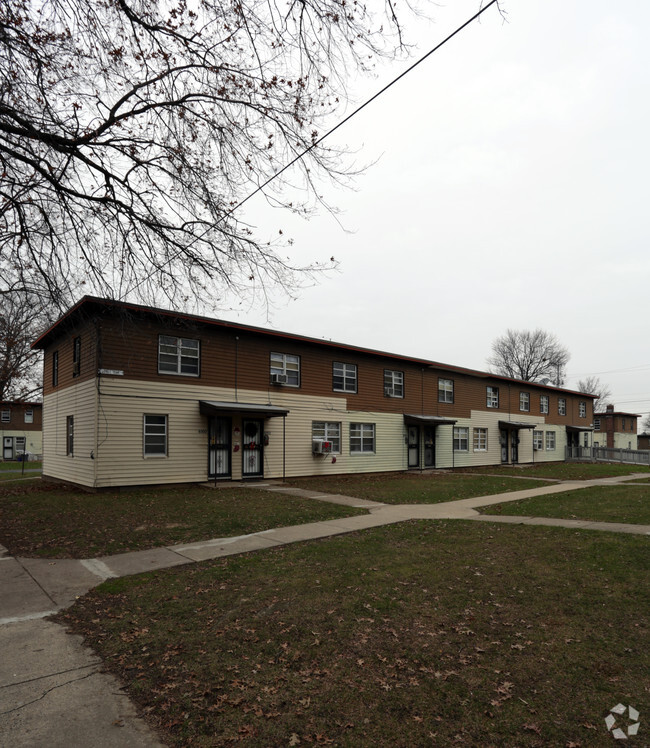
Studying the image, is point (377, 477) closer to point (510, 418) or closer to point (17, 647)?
point (510, 418)

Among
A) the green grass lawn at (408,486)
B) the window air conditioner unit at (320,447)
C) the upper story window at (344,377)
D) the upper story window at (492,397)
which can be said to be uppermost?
the upper story window at (344,377)

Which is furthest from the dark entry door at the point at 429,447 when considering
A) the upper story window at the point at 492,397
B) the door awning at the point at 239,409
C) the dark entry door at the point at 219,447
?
the dark entry door at the point at 219,447

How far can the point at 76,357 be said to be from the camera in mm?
17922

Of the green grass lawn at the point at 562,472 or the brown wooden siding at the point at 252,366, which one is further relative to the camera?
the green grass lawn at the point at 562,472

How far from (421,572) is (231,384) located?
1325 centimetres

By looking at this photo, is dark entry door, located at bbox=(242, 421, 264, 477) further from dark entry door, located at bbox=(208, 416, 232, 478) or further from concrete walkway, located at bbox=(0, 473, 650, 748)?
concrete walkway, located at bbox=(0, 473, 650, 748)

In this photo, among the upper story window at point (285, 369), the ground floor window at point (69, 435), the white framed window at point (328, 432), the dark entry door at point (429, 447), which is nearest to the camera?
the ground floor window at point (69, 435)

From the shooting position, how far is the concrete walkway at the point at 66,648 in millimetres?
3205

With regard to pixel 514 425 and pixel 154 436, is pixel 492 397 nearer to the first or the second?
pixel 514 425

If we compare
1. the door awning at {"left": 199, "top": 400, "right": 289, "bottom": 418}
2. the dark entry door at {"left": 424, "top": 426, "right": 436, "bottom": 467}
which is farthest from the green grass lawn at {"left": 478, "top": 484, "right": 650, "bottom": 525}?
the dark entry door at {"left": 424, "top": 426, "right": 436, "bottom": 467}

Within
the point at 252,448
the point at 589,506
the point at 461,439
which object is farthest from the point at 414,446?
the point at 589,506

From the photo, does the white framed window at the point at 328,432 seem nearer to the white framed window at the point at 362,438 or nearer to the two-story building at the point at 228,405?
the two-story building at the point at 228,405

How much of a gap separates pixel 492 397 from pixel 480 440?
3152mm

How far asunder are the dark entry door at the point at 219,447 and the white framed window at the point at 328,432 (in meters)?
4.24
